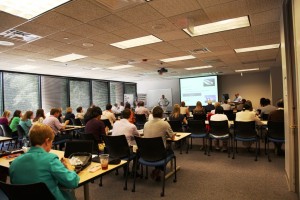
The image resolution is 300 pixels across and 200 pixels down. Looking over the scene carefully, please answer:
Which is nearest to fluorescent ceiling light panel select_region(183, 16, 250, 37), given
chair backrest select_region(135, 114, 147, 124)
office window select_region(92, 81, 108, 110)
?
chair backrest select_region(135, 114, 147, 124)

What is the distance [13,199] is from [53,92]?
9191mm

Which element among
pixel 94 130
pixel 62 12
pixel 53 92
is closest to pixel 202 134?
pixel 94 130

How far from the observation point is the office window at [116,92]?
13547 millimetres

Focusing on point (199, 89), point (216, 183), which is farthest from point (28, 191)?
point (199, 89)

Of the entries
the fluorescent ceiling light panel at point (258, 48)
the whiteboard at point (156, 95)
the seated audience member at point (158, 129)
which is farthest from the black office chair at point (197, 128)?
the whiteboard at point (156, 95)

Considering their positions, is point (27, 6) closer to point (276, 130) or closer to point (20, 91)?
point (276, 130)

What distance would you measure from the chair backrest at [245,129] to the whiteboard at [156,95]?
9534 mm

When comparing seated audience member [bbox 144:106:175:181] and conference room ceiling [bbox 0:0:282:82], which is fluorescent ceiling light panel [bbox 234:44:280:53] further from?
seated audience member [bbox 144:106:175:181]

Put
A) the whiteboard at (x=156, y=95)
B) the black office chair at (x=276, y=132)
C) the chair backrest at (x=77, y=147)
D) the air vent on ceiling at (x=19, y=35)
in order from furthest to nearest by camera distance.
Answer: the whiteboard at (x=156, y=95)
the black office chair at (x=276, y=132)
the air vent on ceiling at (x=19, y=35)
the chair backrest at (x=77, y=147)

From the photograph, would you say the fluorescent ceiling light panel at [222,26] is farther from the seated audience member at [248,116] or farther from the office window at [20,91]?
the office window at [20,91]

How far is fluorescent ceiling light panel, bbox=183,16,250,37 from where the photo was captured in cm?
394

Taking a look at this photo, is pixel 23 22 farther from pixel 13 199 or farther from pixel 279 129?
pixel 279 129

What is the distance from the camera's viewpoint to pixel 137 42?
5.07 meters

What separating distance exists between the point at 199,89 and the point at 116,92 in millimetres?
5504
